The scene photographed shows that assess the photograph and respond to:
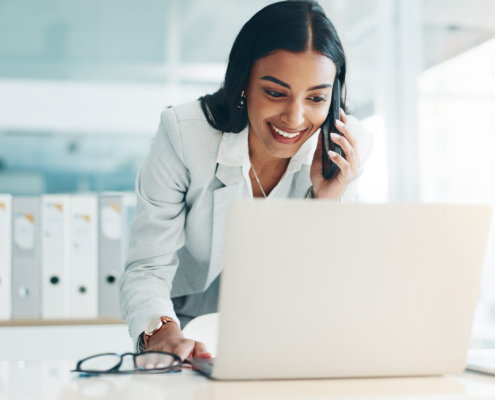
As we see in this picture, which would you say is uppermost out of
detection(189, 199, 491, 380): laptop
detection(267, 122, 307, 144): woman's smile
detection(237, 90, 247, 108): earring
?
detection(237, 90, 247, 108): earring

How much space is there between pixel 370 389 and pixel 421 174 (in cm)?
272

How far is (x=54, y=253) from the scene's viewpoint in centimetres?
186

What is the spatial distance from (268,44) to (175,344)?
71 centimetres

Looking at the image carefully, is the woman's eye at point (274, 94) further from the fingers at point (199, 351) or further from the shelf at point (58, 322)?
the shelf at point (58, 322)

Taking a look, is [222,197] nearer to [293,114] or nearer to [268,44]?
[293,114]

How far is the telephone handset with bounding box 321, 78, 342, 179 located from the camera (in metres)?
1.23

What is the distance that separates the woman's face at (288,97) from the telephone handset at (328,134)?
2 cm

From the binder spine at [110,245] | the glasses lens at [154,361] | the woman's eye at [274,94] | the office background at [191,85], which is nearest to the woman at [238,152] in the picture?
the woman's eye at [274,94]

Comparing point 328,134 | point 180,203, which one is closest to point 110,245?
point 180,203

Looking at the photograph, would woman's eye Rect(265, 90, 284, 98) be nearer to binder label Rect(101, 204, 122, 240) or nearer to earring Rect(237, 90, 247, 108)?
earring Rect(237, 90, 247, 108)

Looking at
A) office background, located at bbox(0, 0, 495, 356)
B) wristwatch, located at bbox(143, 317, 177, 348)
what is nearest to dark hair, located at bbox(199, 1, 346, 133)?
wristwatch, located at bbox(143, 317, 177, 348)

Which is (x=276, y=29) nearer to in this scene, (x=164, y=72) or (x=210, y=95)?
(x=210, y=95)

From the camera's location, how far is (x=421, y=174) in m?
3.10

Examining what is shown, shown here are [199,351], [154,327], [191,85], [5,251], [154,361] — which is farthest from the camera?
[191,85]
